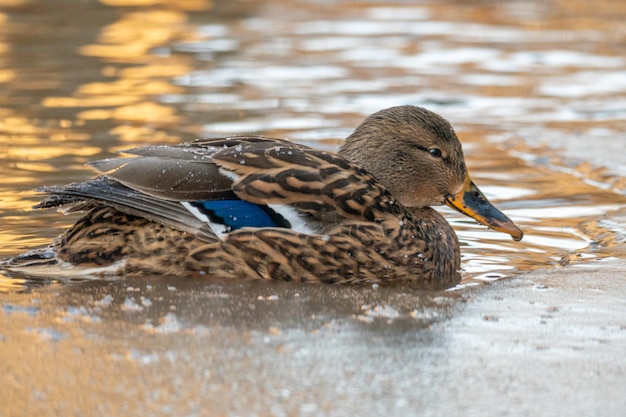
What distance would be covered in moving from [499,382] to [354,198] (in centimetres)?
210

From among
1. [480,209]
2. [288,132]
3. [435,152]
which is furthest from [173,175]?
[288,132]

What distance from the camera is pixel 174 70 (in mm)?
13078

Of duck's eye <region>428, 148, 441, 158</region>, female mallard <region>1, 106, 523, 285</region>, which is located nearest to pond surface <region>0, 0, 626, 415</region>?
female mallard <region>1, 106, 523, 285</region>

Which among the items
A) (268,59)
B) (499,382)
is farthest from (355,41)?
(499,382)

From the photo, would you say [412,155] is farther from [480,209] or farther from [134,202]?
[134,202]

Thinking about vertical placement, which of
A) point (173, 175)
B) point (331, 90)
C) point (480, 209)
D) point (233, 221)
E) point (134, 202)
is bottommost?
point (331, 90)

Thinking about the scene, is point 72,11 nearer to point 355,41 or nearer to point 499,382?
point 355,41

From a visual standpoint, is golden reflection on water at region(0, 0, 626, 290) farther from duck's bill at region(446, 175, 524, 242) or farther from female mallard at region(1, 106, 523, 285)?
female mallard at region(1, 106, 523, 285)

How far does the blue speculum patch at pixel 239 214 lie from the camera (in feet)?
21.0

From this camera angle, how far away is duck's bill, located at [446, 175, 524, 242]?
7.04 m

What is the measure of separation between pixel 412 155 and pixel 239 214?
133 cm

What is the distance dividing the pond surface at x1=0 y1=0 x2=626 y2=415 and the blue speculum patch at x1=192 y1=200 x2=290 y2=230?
14.4 inches

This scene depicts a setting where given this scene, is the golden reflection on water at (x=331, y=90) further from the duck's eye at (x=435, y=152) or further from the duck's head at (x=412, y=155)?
the duck's eye at (x=435, y=152)

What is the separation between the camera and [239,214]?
6.43 meters
